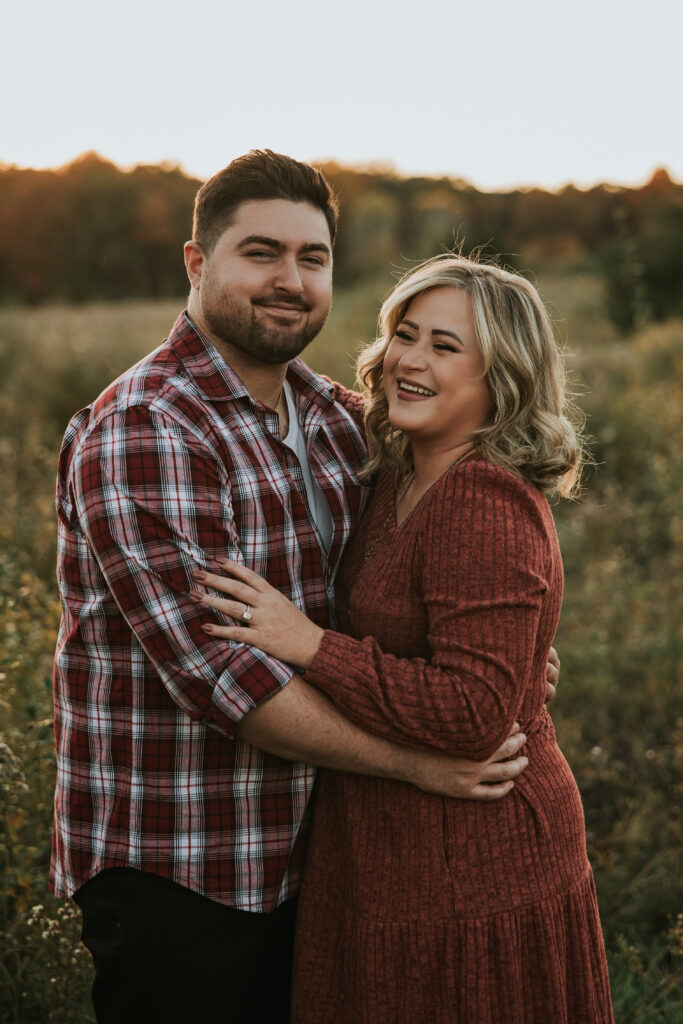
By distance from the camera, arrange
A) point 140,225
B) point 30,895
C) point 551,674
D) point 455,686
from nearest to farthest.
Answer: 1. point 455,686
2. point 551,674
3. point 30,895
4. point 140,225

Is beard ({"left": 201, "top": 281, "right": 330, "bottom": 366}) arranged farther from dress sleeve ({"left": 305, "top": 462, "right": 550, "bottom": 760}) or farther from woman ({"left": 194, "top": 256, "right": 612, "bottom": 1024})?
dress sleeve ({"left": 305, "top": 462, "right": 550, "bottom": 760})

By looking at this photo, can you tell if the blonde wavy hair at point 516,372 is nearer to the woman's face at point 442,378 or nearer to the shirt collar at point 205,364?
the woman's face at point 442,378

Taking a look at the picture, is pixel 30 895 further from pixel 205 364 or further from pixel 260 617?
pixel 205 364

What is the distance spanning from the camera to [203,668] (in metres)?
2.04

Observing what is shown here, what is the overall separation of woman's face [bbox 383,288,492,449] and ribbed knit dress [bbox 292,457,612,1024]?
188 millimetres

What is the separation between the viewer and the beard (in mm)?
2508

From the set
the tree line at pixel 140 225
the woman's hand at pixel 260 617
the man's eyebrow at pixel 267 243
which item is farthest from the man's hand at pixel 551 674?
the tree line at pixel 140 225

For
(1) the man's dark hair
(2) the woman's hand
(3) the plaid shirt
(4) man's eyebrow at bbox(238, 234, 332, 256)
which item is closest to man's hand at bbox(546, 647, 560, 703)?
(3) the plaid shirt

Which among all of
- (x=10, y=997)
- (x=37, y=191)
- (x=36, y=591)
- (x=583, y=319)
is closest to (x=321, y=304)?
(x=36, y=591)

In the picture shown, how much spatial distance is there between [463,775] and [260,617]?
610 mm

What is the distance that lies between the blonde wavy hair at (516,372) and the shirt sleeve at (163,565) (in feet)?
2.56

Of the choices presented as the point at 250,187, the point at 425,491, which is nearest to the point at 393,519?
the point at 425,491

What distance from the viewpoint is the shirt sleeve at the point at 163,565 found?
2043 mm

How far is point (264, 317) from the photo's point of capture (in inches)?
99.0
